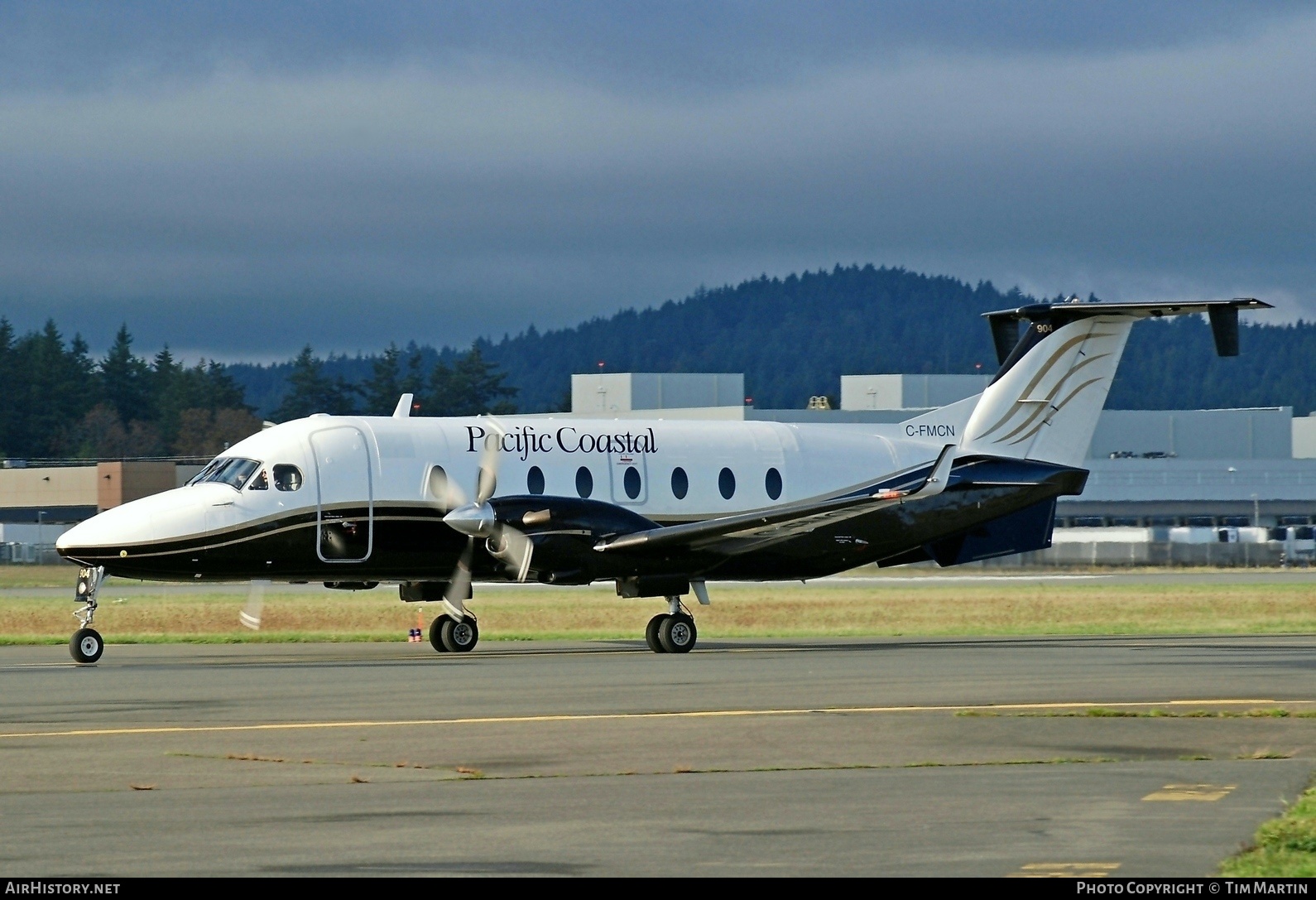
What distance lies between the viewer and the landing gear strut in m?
28.0

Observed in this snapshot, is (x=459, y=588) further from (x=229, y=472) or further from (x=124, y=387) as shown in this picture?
(x=124, y=387)

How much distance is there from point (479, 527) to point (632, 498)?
3.51 meters

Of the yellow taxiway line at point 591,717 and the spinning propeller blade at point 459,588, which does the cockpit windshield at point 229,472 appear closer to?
the spinning propeller blade at point 459,588

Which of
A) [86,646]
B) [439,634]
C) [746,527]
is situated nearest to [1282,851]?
[746,527]

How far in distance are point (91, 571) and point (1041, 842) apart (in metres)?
20.9

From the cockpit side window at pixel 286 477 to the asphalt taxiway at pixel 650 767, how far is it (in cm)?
352

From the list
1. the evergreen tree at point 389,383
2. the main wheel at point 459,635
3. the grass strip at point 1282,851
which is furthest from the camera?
the evergreen tree at point 389,383

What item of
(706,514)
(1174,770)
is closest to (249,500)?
(706,514)

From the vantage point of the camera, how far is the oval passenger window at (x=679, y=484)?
33.1m

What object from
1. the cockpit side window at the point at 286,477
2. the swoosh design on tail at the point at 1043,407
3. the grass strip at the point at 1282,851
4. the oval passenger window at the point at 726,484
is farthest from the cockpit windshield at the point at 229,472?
the grass strip at the point at 1282,851

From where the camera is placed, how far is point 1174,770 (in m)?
15.1

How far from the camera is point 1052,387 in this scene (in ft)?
113

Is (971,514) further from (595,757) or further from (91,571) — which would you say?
(595,757)

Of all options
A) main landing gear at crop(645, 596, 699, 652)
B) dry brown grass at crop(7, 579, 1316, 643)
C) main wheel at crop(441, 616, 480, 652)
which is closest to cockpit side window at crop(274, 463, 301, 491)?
main wheel at crop(441, 616, 480, 652)
